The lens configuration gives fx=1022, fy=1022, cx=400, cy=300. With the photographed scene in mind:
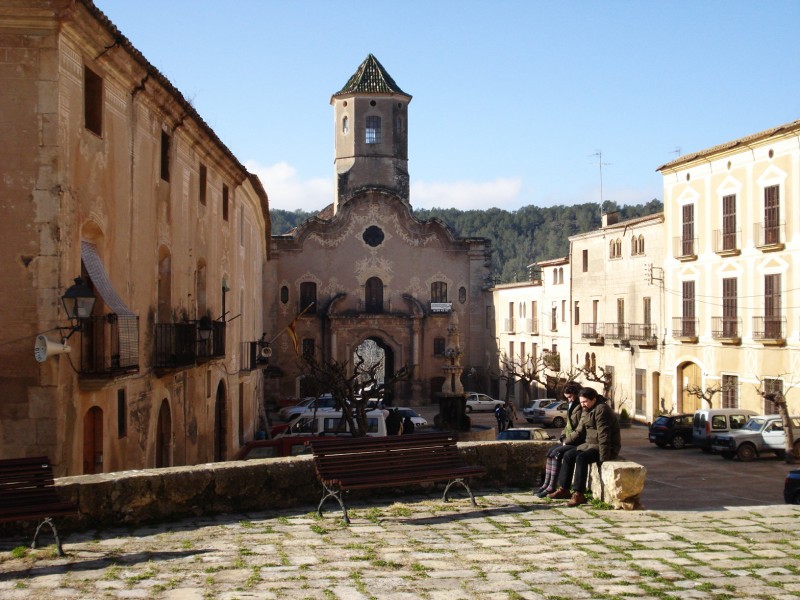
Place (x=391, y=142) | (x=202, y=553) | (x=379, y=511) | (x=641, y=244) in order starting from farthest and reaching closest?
(x=391, y=142)
(x=641, y=244)
(x=379, y=511)
(x=202, y=553)

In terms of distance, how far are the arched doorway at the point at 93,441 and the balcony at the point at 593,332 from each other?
32.5 metres

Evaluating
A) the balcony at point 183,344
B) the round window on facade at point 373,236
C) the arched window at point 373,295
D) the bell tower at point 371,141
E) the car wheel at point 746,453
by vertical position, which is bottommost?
the car wheel at point 746,453

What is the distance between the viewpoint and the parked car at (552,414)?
134 feet

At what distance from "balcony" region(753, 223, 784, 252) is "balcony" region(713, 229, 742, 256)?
1.01m

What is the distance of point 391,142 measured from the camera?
54.4 m

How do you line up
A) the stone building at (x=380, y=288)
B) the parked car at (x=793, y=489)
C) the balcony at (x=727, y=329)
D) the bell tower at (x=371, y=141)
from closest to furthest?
the parked car at (x=793, y=489) → the balcony at (x=727, y=329) → the stone building at (x=380, y=288) → the bell tower at (x=371, y=141)

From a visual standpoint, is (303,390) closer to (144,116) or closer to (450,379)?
(450,379)

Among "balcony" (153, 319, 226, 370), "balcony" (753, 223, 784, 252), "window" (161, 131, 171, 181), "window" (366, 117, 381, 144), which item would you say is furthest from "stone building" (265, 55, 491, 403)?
"window" (161, 131, 171, 181)

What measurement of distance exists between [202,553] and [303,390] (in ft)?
134

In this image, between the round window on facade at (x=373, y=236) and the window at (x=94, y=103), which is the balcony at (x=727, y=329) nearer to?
the round window on facade at (x=373, y=236)

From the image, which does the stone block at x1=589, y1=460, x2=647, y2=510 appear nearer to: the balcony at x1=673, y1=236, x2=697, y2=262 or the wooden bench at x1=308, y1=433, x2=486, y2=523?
the wooden bench at x1=308, y1=433, x2=486, y2=523

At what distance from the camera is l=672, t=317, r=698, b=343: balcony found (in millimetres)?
37531

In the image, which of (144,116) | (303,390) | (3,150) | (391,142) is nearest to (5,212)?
(3,150)

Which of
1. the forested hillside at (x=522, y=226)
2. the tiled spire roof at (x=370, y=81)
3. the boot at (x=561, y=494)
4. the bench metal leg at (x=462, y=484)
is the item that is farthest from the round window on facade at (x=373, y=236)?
the forested hillside at (x=522, y=226)
